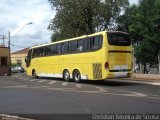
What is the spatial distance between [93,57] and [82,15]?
1041 inches

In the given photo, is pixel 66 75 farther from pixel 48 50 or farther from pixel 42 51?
pixel 42 51


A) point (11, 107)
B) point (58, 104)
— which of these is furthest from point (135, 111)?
point (11, 107)

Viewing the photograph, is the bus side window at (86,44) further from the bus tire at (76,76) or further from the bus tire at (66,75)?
the bus tire at (66,75)

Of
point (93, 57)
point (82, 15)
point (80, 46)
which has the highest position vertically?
point (82, 15)

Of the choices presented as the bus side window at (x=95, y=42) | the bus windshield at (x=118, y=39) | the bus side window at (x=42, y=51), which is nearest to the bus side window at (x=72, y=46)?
the bus side window at (x=95, y=42)

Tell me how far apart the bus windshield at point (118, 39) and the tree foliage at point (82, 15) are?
25.5 metres

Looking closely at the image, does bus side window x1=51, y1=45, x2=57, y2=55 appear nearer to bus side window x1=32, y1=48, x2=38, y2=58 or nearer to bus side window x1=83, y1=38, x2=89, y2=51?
bus side window x1=32, y1=48, x2=38, y2=58

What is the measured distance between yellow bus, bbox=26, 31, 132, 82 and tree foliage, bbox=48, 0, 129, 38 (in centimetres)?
1840

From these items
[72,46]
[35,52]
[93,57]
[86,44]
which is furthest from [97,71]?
[35,52]

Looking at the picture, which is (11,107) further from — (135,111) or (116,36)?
(116,36)

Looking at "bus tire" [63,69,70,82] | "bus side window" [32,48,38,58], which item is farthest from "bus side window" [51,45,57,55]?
"bus side window" [32,48,38,58]

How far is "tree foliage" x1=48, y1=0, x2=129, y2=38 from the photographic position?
51062 millimetres

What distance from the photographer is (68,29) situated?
51.9m

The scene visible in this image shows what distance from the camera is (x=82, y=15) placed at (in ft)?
170
